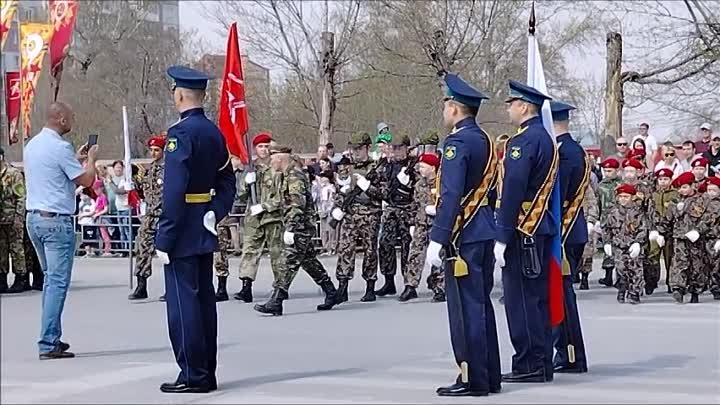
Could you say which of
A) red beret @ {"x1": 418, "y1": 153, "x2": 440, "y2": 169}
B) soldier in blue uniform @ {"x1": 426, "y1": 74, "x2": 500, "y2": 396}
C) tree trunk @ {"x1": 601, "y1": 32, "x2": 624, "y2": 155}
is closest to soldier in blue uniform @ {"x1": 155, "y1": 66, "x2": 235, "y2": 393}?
soldier in blue uniform @ {"x1": 426, "y1": 74, "x2": 500, "y2": 396}

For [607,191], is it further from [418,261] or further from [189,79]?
[189,79]

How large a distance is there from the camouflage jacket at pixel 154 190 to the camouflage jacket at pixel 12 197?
2463 millimetres

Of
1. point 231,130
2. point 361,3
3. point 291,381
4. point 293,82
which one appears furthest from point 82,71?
point 291,381

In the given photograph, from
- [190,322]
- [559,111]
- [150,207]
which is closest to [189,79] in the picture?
[190,322]

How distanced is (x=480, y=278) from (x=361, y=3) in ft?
66.1

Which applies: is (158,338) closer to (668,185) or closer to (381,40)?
(668,185)

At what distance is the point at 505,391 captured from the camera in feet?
27.8

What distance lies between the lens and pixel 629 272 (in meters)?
14.2

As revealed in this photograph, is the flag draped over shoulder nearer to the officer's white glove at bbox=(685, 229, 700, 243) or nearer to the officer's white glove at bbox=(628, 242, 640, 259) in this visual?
the officer's white glove at bbox=(628, 242, 640, 259)

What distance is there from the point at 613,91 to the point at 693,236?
9567mm

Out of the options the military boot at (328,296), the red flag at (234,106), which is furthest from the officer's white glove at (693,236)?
the red flag at (234,106)

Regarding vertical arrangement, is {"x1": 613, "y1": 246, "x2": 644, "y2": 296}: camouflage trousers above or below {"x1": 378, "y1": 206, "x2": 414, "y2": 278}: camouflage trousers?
below

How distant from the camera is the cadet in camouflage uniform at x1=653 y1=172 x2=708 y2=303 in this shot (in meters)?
14.4

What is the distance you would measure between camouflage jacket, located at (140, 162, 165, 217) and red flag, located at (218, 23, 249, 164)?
89 centimetres
